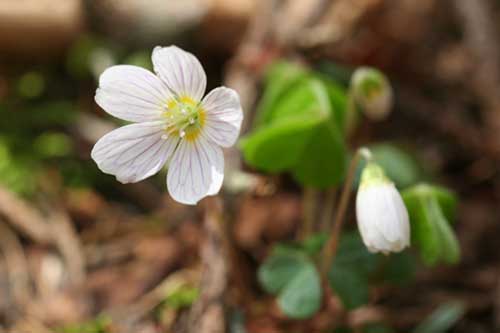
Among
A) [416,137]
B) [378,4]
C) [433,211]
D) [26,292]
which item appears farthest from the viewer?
[378,4]

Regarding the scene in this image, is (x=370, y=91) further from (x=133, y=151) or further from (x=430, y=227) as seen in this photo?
(x=133, y=151)

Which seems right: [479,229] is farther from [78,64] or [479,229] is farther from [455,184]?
[78,64]

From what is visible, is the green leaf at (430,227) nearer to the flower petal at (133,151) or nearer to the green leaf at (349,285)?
the green leaf at (349,285)

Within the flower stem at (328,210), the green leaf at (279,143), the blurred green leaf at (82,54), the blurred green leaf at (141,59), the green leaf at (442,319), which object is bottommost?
the green leaf at (442,319)

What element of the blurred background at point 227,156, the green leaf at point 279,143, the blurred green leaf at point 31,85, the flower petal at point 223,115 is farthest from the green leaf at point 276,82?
the blurred green leaf at point 31,85

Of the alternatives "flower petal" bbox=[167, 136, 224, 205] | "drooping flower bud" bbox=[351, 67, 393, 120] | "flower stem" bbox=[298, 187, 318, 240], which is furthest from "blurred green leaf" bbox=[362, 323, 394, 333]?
"flower petal" bbox=[167, 136, 224, 205]

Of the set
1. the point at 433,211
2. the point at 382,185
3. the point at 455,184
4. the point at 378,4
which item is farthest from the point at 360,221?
the point at 378,4

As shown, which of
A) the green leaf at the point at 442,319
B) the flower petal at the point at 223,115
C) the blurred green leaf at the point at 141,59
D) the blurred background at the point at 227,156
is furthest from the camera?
the blurred green leaf at the point at 141,59
